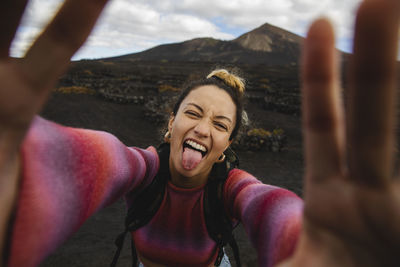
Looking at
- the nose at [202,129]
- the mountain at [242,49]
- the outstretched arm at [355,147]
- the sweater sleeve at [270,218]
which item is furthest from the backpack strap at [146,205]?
the mountain at [242,49]

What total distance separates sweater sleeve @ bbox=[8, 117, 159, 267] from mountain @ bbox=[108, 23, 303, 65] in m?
112

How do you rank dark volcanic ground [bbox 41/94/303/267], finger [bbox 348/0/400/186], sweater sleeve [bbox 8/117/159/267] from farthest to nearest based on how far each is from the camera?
dark volcanic ground [bbox 41/94/303/267], sweater sleeve [bbox 8/117/159/267], finger [bbox 348/0/400/186]

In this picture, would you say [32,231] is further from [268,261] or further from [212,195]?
[212,195]

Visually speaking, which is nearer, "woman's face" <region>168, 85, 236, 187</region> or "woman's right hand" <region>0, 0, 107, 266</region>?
"woman's right hand" <region>0, 0, 107, 266</region>

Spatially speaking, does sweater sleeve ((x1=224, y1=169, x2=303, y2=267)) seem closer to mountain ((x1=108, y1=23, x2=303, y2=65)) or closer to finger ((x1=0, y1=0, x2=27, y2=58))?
finger ((x1=0, y1=0, x2=27, y2=58))

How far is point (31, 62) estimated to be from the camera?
0.58 metres

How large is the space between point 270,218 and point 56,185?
0.89 metres

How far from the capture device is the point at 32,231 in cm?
69

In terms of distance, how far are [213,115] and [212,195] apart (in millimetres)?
658

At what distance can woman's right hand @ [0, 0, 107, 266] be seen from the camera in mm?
564

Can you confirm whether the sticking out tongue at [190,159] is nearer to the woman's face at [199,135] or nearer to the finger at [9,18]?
the woman's face at [199,135]

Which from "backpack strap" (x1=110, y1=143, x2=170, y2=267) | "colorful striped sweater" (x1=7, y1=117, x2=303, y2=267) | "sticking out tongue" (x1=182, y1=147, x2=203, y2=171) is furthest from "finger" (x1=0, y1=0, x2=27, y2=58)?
"backpack strap" (x1=110, y1=143, x2=170, y2=267)

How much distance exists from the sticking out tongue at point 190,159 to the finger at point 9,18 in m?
1.35

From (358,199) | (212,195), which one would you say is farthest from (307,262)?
(212,195)
